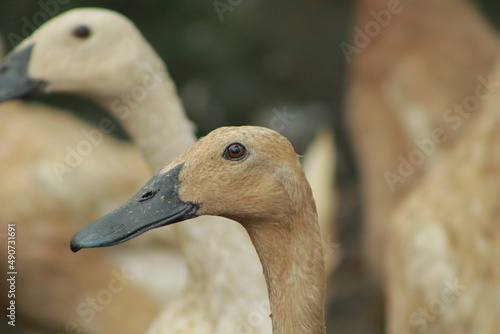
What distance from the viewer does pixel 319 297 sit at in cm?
230

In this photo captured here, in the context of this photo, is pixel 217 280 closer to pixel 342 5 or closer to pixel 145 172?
pixel 145 172

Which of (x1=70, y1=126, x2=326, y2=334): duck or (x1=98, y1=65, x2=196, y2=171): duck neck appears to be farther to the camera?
(x1=98, y1=65, x2=196, y2=171): duck neck

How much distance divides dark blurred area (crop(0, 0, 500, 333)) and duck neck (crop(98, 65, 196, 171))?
2.75 metres

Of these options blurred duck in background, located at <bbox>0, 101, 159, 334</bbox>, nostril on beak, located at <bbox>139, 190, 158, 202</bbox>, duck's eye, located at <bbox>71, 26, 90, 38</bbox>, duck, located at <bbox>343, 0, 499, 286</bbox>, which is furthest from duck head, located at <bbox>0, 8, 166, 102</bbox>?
duck, located at <bbox>343, 0, 499, 286</bbox>

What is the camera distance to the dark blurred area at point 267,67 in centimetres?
643

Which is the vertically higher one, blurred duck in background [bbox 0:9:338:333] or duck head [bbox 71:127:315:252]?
duck head [bbox 71:127:315:252]

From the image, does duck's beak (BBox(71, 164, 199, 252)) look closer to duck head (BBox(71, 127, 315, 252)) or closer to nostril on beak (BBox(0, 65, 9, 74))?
duck head (BBox(71, 127, 315, 252))

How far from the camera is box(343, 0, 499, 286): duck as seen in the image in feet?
16.3

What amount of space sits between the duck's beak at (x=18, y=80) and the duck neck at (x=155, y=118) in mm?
346

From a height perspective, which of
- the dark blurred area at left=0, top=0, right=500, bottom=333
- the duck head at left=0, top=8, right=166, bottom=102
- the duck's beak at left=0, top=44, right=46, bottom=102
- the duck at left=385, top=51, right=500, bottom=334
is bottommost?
the dark blurred area at left=0, top=0, right=500, bottom=333

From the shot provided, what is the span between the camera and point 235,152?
2.21 meters

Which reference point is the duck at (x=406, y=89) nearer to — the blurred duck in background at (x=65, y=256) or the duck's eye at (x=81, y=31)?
the blurred duck in background at (x=65, y=256)

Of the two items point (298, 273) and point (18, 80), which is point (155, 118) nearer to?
point (18, 80)

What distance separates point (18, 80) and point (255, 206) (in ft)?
5.59
